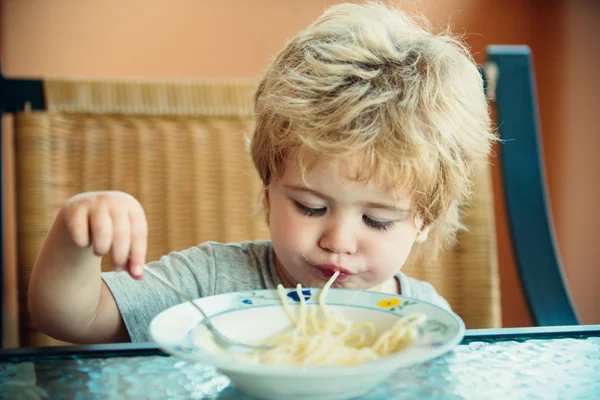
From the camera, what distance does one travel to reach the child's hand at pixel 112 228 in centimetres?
57

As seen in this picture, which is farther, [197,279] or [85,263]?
[197,279]

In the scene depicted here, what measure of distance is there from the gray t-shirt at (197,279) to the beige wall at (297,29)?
1.34 meters

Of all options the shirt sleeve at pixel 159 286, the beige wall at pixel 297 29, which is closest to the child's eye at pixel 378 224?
the shirt sleeve at pixel 159 286

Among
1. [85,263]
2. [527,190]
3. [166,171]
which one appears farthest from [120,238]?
[527,190]

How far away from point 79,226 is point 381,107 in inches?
15.7

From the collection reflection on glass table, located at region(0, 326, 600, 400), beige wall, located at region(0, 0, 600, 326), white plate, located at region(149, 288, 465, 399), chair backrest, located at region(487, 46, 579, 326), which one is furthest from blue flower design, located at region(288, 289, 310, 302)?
beige wall, located at region(0, 0, 600, 326)

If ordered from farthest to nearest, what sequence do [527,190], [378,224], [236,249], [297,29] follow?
[297,29] → [527,190] → [236,249] → [378,224]

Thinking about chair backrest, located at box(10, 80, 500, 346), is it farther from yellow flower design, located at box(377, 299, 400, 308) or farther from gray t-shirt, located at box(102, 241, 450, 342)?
yellow flower design, located at box(377, 299, 400, 308)

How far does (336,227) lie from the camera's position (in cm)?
75

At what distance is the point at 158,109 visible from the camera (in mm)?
1260

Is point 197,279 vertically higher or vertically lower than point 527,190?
lower

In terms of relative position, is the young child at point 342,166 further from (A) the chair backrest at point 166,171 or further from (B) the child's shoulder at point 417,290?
(A) the chair backrest at point 166,171

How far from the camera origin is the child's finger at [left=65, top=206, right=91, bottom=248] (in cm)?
57

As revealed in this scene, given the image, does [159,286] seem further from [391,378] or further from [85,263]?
[391,378]
